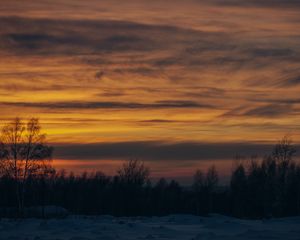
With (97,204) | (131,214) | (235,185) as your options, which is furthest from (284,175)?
(97,204)

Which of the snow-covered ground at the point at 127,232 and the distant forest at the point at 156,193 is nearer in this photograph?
the snow-covered ground at the point at 127,232

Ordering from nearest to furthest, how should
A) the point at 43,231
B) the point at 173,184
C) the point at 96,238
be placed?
the point at 96,238, the point at 43,231, the point at 173,184

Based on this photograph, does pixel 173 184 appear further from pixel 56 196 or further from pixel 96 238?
pixel 96 238

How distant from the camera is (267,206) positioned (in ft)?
221

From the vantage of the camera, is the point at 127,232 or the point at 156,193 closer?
the point at 127,232

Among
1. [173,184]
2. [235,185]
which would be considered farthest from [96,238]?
[173,184]

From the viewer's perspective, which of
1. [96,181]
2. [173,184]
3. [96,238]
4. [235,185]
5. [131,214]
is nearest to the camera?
[96,238]

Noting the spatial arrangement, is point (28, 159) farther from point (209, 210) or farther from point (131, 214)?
point (209, 210)

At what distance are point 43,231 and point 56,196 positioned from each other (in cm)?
6282

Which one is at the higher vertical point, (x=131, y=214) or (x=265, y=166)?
(x=265, y=166)

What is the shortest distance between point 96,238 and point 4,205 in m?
51.4

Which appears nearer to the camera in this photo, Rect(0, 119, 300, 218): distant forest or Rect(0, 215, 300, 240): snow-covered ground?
Rect(0, 215, 300, 240): snow-covered ground

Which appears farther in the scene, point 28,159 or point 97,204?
point 97,204

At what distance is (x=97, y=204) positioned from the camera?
268ft
